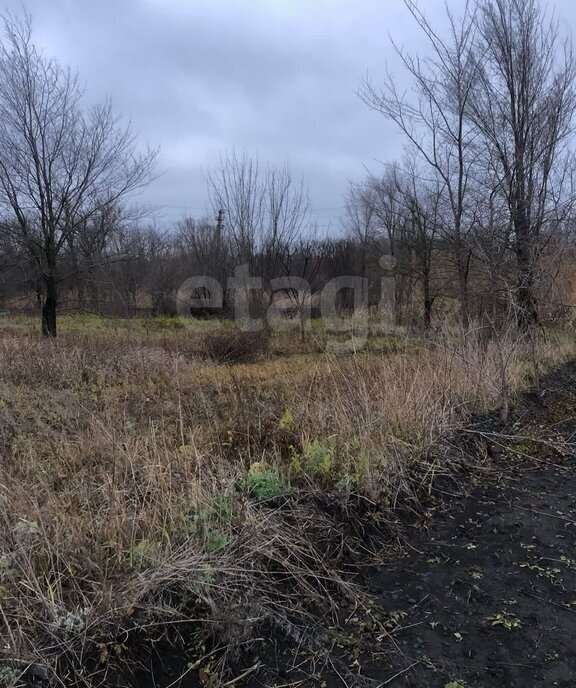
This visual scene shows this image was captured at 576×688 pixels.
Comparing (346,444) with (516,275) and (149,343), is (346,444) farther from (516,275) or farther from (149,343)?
(149,343)

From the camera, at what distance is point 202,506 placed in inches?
99.7

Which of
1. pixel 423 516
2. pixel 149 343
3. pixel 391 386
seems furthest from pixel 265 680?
pixel 149 343

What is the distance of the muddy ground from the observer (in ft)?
6.10

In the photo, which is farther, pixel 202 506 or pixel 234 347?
pixel 234 347

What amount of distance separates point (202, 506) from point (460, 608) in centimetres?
127

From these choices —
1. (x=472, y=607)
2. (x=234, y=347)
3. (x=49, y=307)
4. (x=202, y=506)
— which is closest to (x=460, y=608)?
(x=472, y=607)

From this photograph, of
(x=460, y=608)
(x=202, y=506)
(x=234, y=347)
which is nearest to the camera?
(x=460, y=608)

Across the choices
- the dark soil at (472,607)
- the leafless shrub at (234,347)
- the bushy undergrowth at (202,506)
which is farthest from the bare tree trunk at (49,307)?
the dark soil at (472,607)

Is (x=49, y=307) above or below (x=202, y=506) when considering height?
above

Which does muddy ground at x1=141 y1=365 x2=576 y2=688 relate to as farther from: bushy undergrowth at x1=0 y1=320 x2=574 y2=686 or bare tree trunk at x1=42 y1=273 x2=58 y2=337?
bare tree trunk at x1=42 y1=273 x2=58 y2=337

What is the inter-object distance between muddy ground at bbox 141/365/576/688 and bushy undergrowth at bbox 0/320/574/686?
16 centimetres

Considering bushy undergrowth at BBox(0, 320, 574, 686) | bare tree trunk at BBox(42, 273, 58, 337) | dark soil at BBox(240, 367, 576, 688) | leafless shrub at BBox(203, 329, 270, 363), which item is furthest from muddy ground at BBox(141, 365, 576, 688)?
bare tree trunk at BBox(42, 273, 58, 337)

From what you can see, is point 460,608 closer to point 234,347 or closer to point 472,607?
point 472,607

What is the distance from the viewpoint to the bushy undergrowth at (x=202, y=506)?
6.31ft
